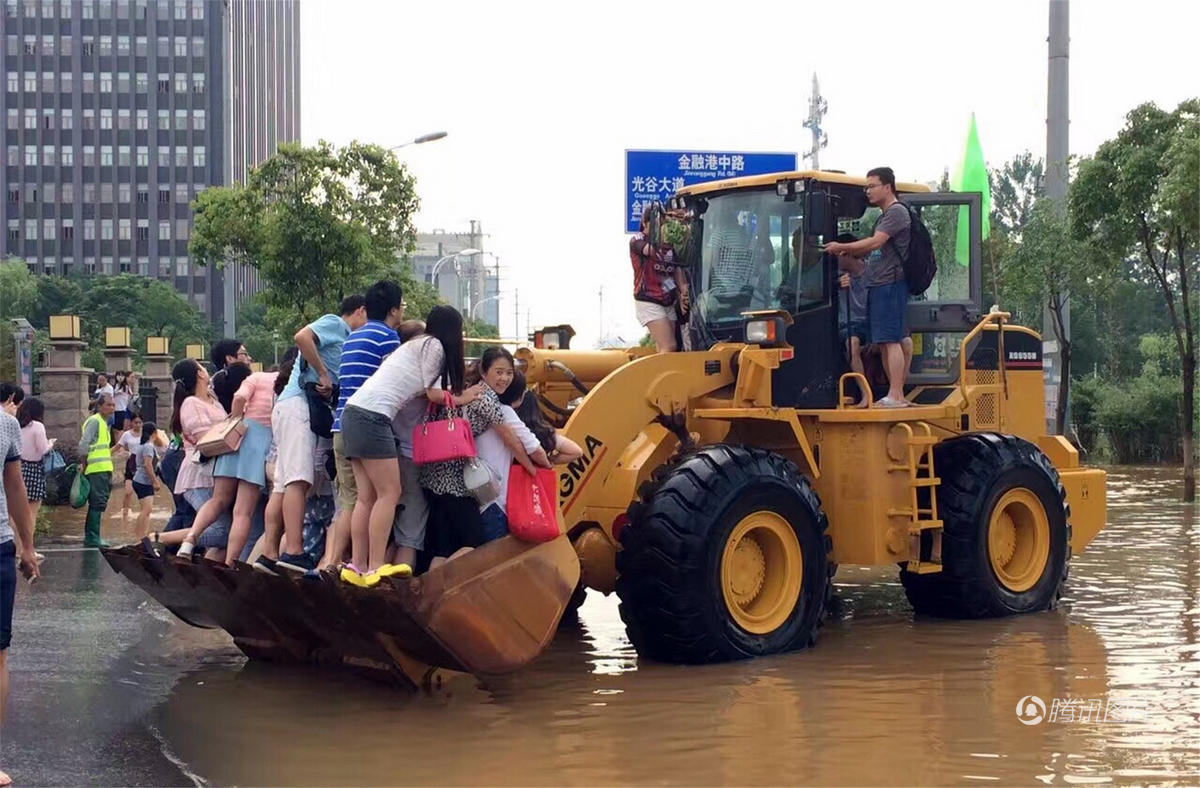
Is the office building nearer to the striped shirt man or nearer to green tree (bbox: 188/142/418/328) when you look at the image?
green tree (bbox: 188/142/418/328)

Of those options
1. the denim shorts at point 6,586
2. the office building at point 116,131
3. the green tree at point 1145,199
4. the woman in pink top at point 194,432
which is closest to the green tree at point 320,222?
A: the green tree at point 1145,199

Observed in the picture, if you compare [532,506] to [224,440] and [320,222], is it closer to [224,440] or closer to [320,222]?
[224,440]

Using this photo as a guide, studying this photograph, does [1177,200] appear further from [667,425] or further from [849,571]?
[667,425]

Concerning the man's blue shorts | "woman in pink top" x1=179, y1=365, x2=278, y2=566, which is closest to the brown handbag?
"woman in pink top" x1=179, y1=365, x2=278, y2=566

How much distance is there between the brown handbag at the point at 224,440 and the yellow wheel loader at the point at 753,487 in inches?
30.2

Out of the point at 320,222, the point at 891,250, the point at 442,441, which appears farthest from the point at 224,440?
the point at 320,222

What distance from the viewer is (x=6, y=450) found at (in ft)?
23.7

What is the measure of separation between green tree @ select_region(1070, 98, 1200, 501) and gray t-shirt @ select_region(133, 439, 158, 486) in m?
12.8

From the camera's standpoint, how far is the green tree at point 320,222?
31.6m

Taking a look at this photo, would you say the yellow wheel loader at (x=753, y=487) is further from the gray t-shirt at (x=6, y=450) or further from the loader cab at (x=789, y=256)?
the gray t-shirt at (x=6, y=450)

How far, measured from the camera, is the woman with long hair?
8445mm

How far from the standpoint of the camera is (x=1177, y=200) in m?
19.7

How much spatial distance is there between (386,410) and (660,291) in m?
3.32

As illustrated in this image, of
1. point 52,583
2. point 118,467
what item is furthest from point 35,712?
point 118,467
